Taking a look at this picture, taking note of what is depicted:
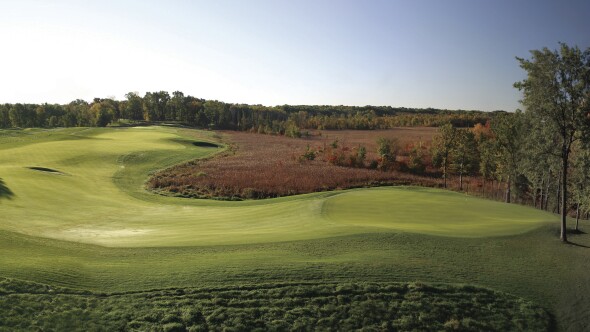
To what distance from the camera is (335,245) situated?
60.8ft

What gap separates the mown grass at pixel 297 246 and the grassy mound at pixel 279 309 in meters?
0.62

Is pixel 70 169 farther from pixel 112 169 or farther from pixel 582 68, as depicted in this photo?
pixel 582 68

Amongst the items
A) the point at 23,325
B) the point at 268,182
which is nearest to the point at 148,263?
the point at 23,325

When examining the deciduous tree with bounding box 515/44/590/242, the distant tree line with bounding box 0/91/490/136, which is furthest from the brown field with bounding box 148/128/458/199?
the distant tree line with bounding box 0/91/490/136

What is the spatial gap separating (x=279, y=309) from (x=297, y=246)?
531 centimetres

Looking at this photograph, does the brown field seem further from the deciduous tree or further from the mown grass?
the deciduous tree

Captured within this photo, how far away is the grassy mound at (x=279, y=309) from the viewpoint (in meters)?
12.2

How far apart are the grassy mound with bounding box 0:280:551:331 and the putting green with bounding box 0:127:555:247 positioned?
5.47 metres

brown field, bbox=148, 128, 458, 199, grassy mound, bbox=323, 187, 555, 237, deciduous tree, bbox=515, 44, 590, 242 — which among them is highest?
deciduous tree, bbox=515, 44, 590, 242

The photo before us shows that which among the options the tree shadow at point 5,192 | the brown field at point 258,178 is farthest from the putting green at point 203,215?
the brown field at point 258,178

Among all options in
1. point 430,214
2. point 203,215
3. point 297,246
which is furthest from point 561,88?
point 203,215

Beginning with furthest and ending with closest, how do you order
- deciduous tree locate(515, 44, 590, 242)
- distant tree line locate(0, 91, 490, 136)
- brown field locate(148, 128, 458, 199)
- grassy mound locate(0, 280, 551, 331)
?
distant tree line locate(0, 91, 490, 136) < brown field locate(148, 128, 458, 199) < deciduous tree locate(515, 44, 590, 242) < grassy mound locate(0, 280, 551, 331)

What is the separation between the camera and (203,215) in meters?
29.6

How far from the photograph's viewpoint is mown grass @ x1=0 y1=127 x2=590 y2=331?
1469 cm
